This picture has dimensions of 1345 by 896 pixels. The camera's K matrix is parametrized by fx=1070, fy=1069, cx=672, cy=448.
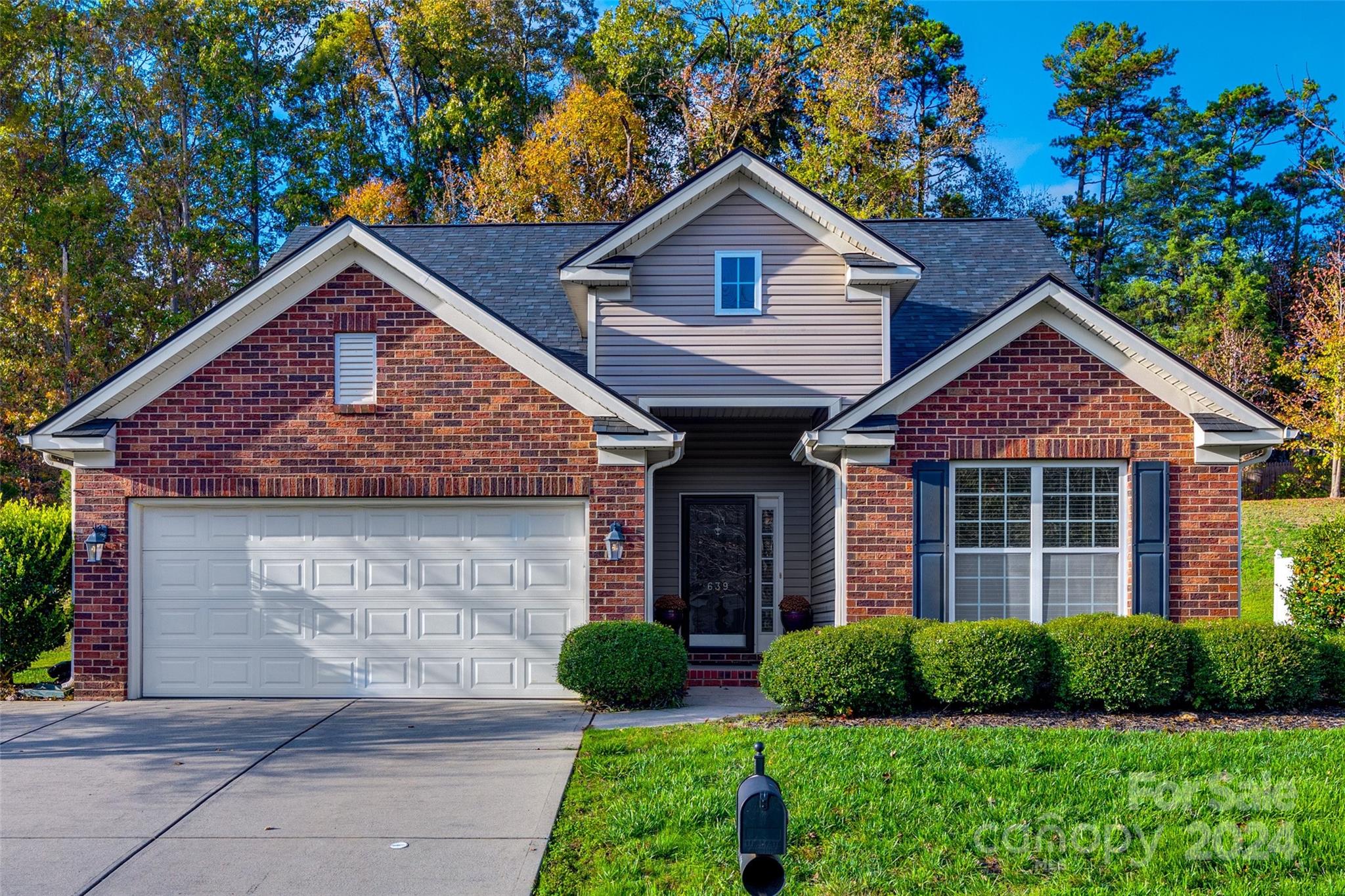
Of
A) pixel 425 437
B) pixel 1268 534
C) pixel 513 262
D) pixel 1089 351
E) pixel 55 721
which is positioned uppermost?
pixel 513 262

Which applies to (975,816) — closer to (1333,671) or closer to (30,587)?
(1333,671)

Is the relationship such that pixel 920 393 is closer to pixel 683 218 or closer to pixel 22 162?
pixel 683 218

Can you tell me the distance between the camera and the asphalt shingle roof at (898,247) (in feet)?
47.8

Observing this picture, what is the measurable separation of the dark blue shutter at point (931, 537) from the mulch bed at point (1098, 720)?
5.67ft

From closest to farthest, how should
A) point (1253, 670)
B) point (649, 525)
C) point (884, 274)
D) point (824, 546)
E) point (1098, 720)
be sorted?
point (1098, 720)
point (1253, 670)
point (649, 525)
point (884, 274)
point (824, 546)

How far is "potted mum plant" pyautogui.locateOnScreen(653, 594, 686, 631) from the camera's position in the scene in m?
13.4

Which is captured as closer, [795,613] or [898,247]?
[795,613]

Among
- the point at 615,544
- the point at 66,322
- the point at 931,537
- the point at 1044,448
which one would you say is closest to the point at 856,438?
the point at 931,537

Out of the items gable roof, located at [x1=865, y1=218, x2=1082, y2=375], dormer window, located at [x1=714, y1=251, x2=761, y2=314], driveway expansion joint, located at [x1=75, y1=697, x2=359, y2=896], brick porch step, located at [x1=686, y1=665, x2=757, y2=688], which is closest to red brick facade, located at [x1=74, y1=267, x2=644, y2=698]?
brick porch step, located at [x1=686, y1=665, x2=757, y2=688]

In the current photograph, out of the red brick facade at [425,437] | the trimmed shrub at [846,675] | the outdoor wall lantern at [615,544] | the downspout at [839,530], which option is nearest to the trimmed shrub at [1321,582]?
the red brick facade at [425,437]

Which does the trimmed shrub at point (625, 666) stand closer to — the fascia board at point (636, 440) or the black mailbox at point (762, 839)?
the fascia board at point (636, 440)

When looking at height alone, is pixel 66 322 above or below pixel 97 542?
above

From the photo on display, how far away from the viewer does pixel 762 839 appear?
13.5ft

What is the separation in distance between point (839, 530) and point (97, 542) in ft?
26.2
